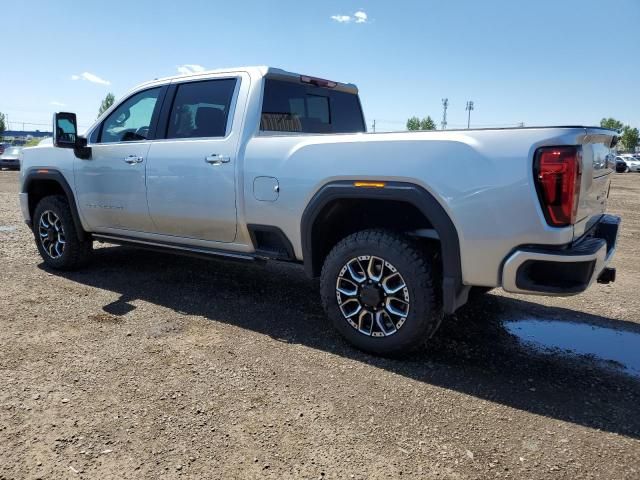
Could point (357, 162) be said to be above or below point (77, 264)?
above

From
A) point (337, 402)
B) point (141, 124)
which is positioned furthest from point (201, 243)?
point (337, 402)

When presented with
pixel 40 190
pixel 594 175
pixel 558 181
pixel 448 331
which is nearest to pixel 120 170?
pixel 40 190

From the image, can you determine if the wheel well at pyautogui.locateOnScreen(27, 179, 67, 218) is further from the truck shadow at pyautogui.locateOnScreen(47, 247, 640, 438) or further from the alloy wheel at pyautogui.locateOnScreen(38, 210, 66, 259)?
the truck shadow at pyautogui.locateOnScreen(47, 247, 640, 438)

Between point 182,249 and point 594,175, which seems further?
point 182,249

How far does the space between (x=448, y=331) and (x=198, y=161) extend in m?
2.46

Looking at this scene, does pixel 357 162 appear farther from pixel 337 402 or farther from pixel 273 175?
pixel 337 402

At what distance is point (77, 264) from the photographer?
219 inches

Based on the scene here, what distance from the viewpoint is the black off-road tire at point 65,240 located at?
5.44 m

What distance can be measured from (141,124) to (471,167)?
331 centimetres

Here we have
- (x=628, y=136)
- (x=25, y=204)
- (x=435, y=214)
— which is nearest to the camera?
(x=435, y=214)

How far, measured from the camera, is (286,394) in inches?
118

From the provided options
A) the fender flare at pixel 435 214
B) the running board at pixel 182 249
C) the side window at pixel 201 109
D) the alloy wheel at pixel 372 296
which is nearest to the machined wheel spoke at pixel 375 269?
the alloy wheel at pixel 372 296

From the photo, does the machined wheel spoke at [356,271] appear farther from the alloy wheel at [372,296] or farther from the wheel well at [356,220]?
the wheel well at [356,220]

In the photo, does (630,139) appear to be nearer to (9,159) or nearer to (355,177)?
(9,159)
